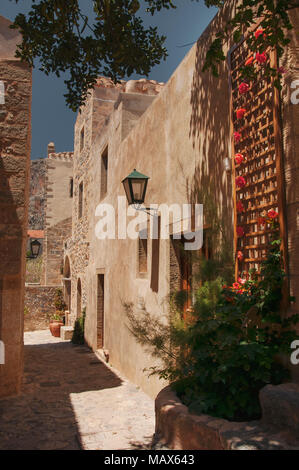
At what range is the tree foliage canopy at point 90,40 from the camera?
3.82m

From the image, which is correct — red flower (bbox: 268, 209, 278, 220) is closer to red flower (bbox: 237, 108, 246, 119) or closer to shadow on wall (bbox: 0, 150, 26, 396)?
red flower (bbox: 237, 108, 246, 119)

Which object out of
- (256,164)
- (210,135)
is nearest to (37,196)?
(210,135)

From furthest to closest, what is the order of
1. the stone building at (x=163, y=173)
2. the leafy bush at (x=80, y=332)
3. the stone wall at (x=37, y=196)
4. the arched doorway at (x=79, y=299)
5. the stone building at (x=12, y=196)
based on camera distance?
the stone wall at (x=37, y=196), the arched doorway at (x=79, y=299), the leafy bush at (x=80, y=332), the stone building at (x=12, y=196), the stone building at (x=163, y=173)

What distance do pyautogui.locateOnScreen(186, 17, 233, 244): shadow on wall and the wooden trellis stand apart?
0.23 m

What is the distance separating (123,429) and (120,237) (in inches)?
163

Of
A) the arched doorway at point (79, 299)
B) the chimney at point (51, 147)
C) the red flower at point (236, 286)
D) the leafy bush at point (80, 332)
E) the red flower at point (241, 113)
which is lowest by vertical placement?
the leafy bush at point (80, 332)

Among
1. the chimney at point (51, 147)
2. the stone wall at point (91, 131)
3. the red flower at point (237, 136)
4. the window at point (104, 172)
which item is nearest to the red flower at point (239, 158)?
the red flower at point (237, 136)

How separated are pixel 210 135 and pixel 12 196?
3020 mm

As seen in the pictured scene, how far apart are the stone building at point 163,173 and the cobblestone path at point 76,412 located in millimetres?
457

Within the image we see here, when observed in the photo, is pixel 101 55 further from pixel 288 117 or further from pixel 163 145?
pixel 288 117

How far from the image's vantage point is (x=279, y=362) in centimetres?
297

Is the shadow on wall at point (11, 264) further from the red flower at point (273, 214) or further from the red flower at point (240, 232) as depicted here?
the red flower at point (273, 214)

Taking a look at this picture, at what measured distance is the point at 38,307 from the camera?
1748cm

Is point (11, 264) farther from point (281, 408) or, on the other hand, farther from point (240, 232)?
point (281, 408)
